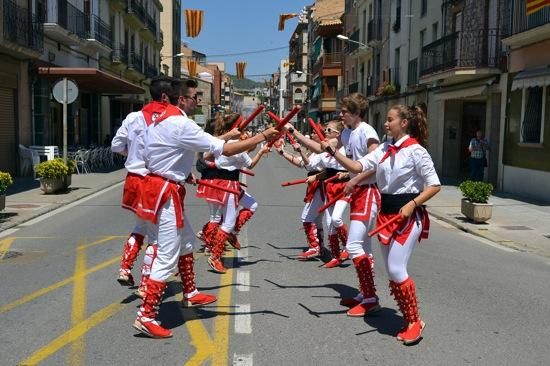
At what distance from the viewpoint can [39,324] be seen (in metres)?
5.16

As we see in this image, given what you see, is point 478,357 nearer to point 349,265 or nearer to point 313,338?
point 313,338

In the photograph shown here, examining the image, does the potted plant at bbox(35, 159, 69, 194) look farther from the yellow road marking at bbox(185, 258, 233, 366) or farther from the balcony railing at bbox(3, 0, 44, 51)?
the yellow road marking at bbox(185, 258, 233, 366)

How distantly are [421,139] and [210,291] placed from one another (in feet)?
8.89

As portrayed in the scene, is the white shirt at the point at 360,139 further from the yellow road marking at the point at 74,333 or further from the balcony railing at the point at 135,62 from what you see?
the balcony railing at the point at 135,62

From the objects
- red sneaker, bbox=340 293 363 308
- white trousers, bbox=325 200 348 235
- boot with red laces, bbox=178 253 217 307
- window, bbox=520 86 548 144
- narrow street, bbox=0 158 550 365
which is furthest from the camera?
window, bbox=520 86 548 144

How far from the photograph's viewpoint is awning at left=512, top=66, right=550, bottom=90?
15.3 metres

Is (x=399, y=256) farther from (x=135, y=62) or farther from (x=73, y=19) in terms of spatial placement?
(x=135, y=62)

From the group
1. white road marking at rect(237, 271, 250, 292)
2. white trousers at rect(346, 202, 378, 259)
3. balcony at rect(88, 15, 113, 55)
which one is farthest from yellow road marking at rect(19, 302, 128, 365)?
balcony at rect(88, 15, 113, 55)

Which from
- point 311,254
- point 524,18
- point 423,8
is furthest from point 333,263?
point 423,8

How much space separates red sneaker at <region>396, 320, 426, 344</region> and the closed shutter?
17799 millimetres

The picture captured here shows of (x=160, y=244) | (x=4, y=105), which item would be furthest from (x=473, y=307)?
(x=4, y=105)

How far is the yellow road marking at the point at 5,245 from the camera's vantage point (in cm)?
842

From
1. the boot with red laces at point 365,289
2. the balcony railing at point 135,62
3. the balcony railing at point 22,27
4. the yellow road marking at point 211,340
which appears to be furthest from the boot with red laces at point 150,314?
the balcony railing at point 135,62

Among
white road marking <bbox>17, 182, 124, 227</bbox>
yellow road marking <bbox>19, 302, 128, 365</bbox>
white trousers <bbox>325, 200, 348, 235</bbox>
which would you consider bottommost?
white road marking <bbox>17, 182, 124, 227</bbox>
